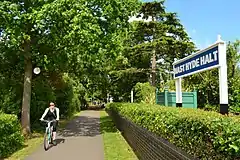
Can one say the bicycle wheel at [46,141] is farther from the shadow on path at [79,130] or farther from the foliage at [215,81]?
the foliage at [215,81]

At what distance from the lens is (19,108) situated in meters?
19.0

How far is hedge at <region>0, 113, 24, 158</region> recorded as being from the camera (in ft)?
36.0

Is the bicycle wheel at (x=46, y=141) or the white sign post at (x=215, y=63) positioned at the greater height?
the white sign post at (x=215, y=63)

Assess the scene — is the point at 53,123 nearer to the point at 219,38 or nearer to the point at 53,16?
the point at 53,16

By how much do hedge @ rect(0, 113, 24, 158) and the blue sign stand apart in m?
5.92

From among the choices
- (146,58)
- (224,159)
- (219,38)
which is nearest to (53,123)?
(219,38)

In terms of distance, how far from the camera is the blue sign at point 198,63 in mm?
7236

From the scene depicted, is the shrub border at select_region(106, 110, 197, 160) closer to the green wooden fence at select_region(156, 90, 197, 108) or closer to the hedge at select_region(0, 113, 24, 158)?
the hedge at select_region(0, 113, 24, 158)

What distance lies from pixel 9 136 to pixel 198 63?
7125 mm

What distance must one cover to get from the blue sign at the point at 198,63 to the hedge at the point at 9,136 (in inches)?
233

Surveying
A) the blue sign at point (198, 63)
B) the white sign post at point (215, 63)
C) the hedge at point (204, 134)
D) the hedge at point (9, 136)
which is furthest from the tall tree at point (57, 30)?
the hedge at point (204, 134)

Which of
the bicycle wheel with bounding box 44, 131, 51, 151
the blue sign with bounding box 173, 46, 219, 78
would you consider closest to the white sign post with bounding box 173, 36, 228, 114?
the blue sign with bounding box 173, 46, 219, 78

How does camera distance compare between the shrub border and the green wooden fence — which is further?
the green wooden fence

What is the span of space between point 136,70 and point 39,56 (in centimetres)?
1578
